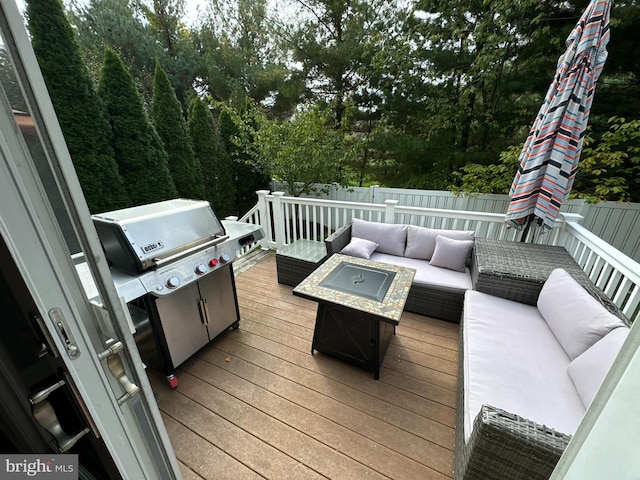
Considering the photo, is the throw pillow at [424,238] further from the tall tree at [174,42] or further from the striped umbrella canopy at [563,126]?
the tall tree at [174,42]

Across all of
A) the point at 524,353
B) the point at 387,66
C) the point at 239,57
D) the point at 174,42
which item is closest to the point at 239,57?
the point at 239,57

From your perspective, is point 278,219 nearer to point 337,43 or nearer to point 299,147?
point 299,147

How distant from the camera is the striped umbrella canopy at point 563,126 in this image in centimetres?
197

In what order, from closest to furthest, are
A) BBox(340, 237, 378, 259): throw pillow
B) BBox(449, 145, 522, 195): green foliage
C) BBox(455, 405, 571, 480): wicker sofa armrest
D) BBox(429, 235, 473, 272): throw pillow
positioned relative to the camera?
BBox(455, 405, 571, 480): wicker sofa armrest → BBox(429, 235, 473, 272): throw pillow → BBox(340, 237, 378, 259): throw pillow → BBox(449, 145, 522, 195): green foliage

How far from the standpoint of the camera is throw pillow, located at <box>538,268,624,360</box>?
149 cm

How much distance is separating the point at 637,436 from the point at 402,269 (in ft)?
6.35

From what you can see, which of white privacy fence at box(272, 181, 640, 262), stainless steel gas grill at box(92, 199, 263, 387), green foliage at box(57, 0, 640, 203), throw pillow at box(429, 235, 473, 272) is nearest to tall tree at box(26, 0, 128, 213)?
green foliage at box(57, 0, 640, 203)

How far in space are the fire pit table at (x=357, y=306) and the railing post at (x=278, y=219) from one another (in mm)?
1807

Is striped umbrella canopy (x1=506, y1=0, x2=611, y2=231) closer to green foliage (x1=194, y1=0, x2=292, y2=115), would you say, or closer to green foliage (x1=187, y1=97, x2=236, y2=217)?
green foliage (x1=187, y1=97, x2=236, y2=217)

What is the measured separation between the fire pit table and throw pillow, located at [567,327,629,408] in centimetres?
94

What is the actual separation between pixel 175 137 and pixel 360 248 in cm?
436

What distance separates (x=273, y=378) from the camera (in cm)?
204

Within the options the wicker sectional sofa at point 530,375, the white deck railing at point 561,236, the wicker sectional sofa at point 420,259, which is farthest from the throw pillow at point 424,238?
the wicker sectional sofa at point 530,375

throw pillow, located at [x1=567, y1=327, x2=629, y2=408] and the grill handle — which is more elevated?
the grill handle
